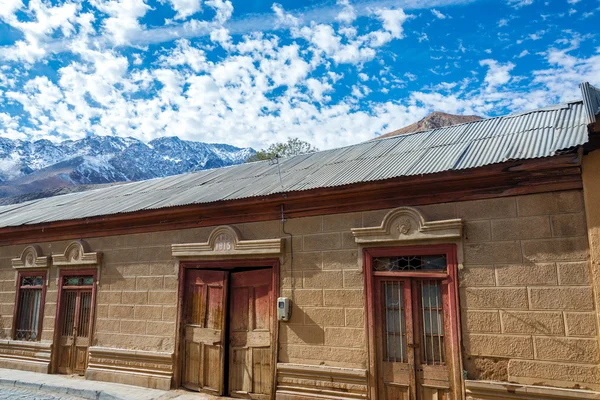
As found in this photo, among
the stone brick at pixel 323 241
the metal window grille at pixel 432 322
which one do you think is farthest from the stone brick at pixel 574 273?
the stone brick at pixel 323 241

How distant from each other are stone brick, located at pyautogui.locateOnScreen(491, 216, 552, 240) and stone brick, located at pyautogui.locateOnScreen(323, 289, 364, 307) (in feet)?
6.24

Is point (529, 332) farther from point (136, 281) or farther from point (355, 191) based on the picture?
point (136, 281)

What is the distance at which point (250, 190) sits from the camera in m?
7.86

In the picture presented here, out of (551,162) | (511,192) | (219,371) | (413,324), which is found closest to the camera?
(551,162)

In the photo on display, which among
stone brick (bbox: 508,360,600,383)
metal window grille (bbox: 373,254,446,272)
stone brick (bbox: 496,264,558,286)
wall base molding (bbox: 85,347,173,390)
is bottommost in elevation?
wall base molding (bbox: 85,347,173,390)

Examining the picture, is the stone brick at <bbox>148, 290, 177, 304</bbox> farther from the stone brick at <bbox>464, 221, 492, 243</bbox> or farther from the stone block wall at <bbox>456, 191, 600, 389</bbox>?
the stone brick at <bbox>464, 221, 492, 243</bbox>

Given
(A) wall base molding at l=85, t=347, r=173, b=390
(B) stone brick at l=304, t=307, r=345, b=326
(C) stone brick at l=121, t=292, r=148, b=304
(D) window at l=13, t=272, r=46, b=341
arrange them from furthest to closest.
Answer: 1. (D) window at l=13, t=272, r=46, b=341
2. (C) stone brick at l=121, t=292, r=148, b=304
3. (A) wall base molding at l=85, t=347, r=173, b=390
4. (B) stone brick at l=304, t=307, r=345, b=326

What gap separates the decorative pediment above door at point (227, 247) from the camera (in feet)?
23.2

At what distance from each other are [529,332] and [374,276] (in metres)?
1.93

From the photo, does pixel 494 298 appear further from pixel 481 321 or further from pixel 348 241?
pixel 348 241

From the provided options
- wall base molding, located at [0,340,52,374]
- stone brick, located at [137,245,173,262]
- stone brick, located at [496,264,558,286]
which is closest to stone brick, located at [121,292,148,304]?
stone brick, located at [137,245,173,262]

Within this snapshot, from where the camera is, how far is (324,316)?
6516 millimetres

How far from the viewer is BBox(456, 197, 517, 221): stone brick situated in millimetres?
5504

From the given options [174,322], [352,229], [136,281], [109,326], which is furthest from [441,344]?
[109,326]
